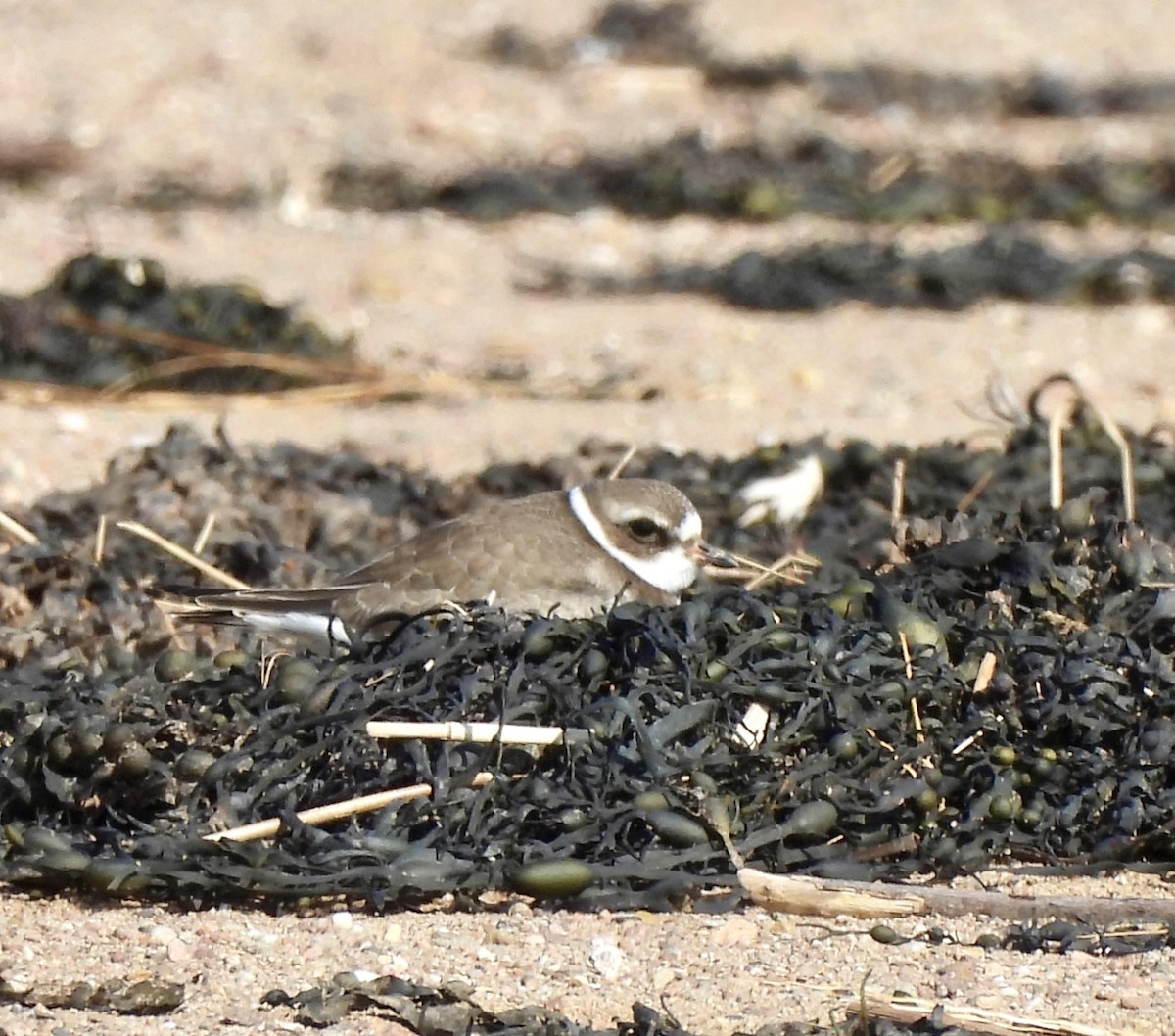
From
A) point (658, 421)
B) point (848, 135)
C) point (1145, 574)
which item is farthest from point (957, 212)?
point (1145, 574)

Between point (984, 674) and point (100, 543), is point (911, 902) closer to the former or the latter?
point (984, 674)

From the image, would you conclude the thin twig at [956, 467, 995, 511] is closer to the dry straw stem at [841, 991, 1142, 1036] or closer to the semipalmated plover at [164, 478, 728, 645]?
the semipalmated plover at [164, 478, 728, 645]

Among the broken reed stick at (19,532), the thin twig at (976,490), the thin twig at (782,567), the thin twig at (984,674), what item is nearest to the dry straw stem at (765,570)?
the thin twig at (782,567)

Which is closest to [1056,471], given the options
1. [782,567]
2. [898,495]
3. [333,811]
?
[898,495]

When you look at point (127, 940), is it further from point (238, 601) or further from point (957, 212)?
point (957, 212)

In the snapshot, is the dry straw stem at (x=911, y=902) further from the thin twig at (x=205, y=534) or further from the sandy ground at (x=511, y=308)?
the thin twig at (x=205, y=534)

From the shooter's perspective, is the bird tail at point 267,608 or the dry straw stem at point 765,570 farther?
the dry straw stem at point 765,570

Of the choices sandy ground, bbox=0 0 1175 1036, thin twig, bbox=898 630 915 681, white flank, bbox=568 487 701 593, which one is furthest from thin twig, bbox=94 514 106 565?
thin twig, bbox=898 630 915 681
